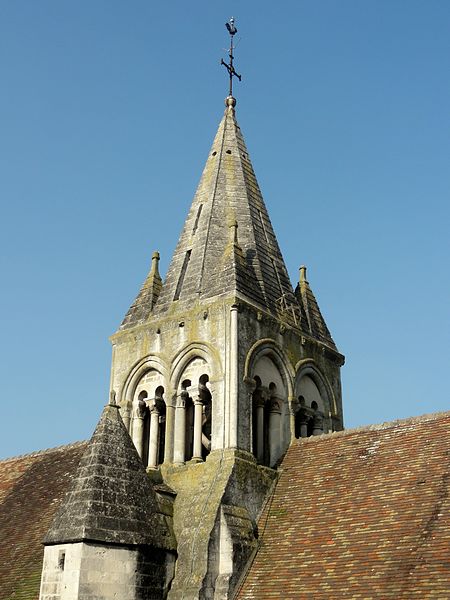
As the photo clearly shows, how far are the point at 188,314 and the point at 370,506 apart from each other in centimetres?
602

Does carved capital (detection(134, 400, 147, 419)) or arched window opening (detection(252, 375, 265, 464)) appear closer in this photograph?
arched window opening (detection(252, 375, 265, 464))

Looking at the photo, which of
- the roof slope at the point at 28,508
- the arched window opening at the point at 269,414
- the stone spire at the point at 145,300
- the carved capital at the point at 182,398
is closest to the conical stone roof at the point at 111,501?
the carved capital at the point at 182,398

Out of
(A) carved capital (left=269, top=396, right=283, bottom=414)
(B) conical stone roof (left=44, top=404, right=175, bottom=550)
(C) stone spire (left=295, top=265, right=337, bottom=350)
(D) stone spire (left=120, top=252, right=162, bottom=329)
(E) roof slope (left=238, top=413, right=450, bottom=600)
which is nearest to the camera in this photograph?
(E) roof slope (left=238, top=413, right=450, bottom=600)

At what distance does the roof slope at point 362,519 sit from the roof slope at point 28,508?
475 centimetres

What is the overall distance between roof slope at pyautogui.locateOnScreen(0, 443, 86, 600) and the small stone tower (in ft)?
8.09

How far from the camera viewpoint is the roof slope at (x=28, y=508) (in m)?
16.2

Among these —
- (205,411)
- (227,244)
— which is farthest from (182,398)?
(227,244)

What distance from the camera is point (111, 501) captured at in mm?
14539

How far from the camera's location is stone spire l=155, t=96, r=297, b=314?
60.3ft

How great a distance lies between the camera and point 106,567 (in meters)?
13.9

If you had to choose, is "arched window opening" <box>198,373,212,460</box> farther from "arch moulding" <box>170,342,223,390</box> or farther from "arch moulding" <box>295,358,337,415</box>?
"arch moulding" <box>295,358,337,415</box>

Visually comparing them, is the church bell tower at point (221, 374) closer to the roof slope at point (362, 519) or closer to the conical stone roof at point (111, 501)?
the roof slope at point (362, 519)

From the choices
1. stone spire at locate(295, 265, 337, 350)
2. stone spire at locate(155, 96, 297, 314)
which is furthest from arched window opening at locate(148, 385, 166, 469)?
stone spire at locate(295, 265, 337, 350)

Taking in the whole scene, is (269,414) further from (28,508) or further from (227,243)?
(28,508)
